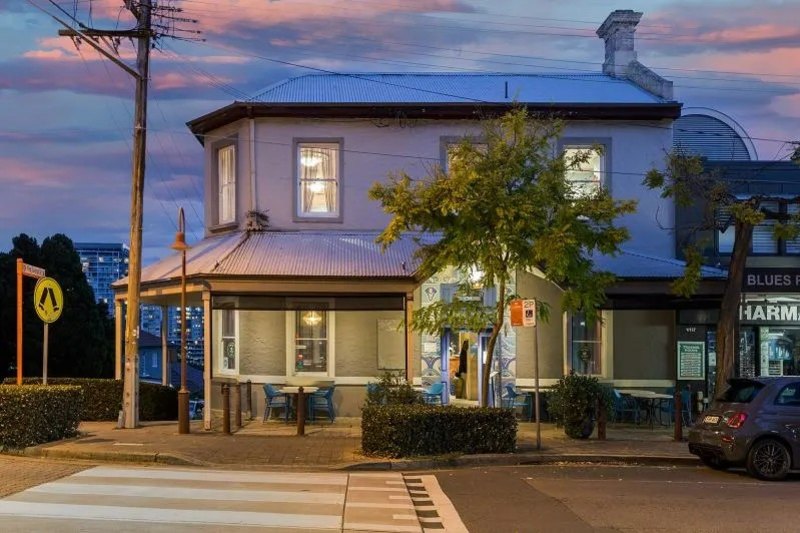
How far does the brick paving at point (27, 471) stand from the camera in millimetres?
10578

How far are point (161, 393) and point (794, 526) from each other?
14.3 m

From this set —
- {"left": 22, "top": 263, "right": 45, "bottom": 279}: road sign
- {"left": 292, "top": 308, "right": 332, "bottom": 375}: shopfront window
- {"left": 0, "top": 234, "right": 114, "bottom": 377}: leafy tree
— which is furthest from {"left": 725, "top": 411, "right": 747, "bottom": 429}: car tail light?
{"left": 0, "top": 234, "right": 114, "bottom": 377}: leafy tree

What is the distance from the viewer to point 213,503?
9570 mm

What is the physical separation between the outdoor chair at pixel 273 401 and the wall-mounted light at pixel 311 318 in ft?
5.60

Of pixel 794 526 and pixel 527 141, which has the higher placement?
pixel 527 141

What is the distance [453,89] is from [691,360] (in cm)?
849

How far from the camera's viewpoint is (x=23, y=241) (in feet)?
98.9

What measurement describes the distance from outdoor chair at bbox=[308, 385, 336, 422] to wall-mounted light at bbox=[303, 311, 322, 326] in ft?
5.22

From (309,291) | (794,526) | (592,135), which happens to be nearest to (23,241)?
(309,291)

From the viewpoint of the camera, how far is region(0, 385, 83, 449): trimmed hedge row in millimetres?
14070

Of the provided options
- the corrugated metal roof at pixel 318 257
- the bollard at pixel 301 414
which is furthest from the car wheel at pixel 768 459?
the bollard at pixel 301 414

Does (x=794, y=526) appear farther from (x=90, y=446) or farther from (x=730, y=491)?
(x=90, y=446)

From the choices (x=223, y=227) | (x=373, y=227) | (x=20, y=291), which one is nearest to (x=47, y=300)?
(x=20, y=291)

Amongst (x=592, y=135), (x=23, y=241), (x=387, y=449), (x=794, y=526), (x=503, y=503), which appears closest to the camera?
(x=794, y=526)
